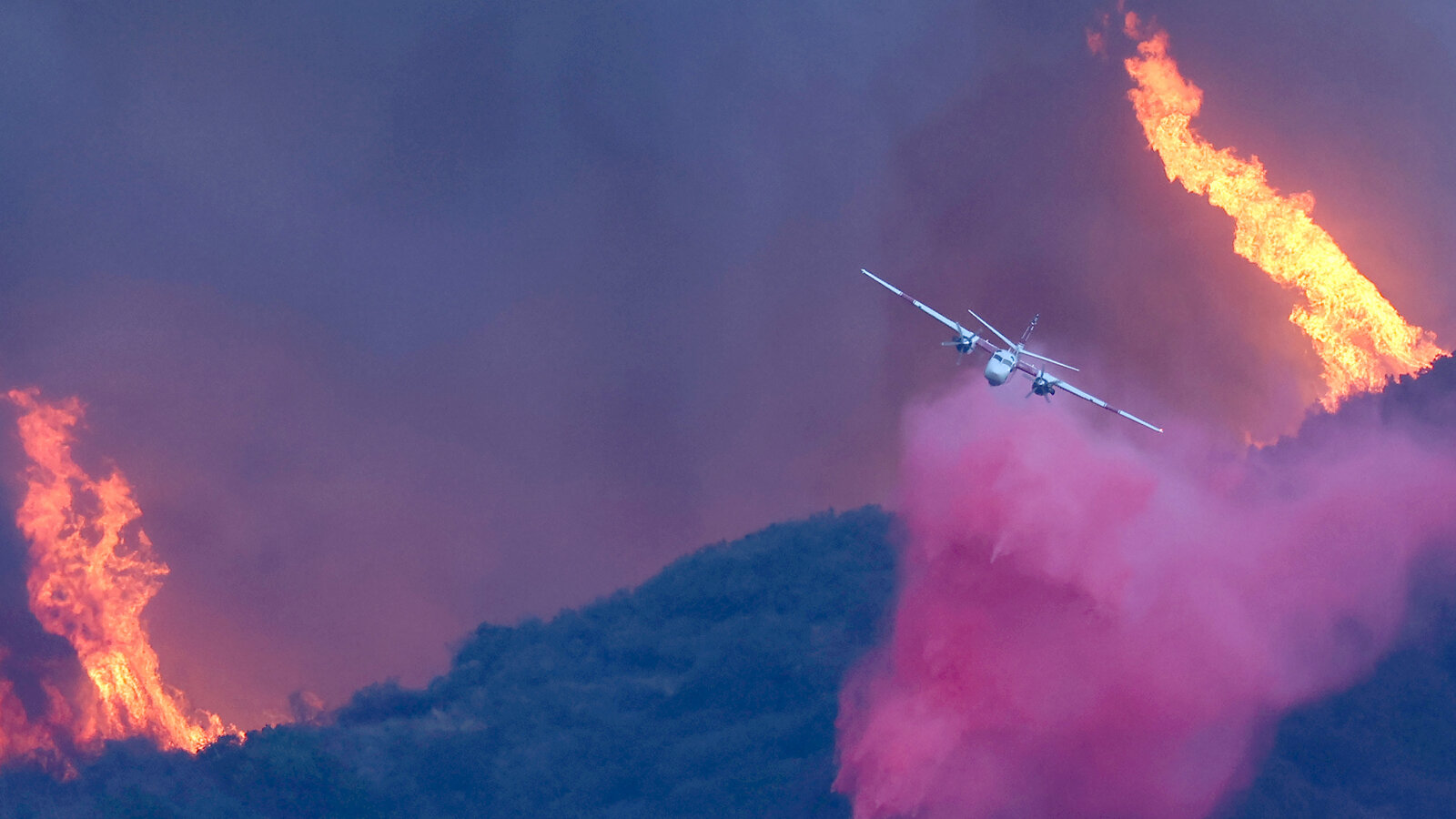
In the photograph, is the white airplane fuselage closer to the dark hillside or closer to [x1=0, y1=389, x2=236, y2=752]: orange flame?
the dark hillside

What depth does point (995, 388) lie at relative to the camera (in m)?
64.3

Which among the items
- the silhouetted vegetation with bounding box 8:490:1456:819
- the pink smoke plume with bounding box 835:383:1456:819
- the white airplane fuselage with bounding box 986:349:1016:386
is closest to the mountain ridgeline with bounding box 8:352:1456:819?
the silhouetted vegetation with bounding box 8:490:1456:819

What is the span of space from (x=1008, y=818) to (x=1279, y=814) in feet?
44.9

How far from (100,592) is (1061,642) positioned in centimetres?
4764

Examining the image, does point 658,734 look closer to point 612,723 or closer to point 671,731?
point 671,731

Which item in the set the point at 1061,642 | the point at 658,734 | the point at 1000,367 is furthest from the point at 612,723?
the point at 1000,367

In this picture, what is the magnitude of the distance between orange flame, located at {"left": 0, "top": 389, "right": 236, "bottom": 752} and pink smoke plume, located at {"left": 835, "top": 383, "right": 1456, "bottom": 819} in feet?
115

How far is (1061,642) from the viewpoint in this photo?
2360 inches

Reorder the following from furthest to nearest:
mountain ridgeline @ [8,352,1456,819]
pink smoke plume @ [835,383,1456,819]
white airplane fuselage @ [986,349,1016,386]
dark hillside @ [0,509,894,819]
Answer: dark hillside @ [0,509,894,819] < mountain ridgeline @ [8,352,1456,819] < pink smoke plume @ [835,383,1456,819] < white airplane fuselage @ [986,349,1016,386]

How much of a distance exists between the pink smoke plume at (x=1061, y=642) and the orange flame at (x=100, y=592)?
34.9 m

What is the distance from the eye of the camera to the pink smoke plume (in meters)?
59.3

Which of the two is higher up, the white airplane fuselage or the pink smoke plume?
the white airplane fuselage

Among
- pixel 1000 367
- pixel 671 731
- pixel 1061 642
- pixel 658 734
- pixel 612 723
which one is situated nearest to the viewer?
Result: pixel 1000 367

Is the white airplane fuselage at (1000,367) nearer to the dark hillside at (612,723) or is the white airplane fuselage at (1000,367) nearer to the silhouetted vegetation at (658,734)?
the dark hillside at (612,723)
